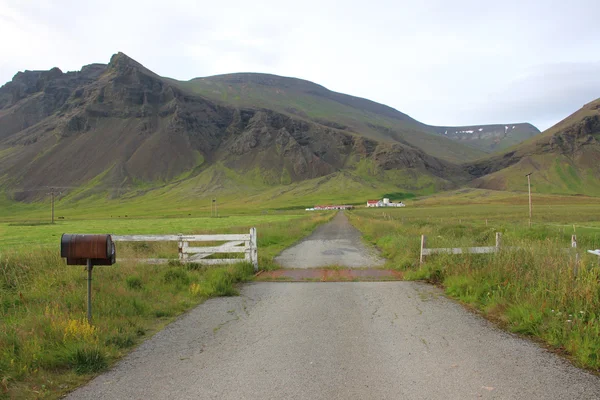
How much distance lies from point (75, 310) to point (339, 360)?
5014 millimetres

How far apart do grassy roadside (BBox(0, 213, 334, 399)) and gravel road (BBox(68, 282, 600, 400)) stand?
40 centimetres

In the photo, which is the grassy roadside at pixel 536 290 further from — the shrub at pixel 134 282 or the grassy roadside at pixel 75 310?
the shrub at pixel 134 282

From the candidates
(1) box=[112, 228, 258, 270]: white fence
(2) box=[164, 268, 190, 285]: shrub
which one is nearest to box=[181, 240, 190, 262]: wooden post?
(1) box=[112, 228, 258, 270]: white fence

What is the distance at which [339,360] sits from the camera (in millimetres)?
5535

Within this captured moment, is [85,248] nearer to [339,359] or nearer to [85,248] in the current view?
[85,248]

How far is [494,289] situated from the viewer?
8.80 meters

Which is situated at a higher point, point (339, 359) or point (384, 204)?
point (339, 359)

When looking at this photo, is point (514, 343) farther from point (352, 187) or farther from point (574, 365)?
point (352, 187)

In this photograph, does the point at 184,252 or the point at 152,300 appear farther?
the point at 184,252

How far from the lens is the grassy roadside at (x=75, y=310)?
5.24m

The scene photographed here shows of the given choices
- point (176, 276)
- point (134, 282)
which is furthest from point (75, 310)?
point (176, 276)

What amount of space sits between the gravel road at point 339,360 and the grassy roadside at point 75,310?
397mm

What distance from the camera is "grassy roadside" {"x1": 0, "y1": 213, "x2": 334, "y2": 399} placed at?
5.24m

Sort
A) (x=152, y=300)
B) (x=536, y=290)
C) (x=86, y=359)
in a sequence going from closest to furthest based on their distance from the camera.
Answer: (x=86, y=359) < (x=536, y=290) < (x=152, y=300)
